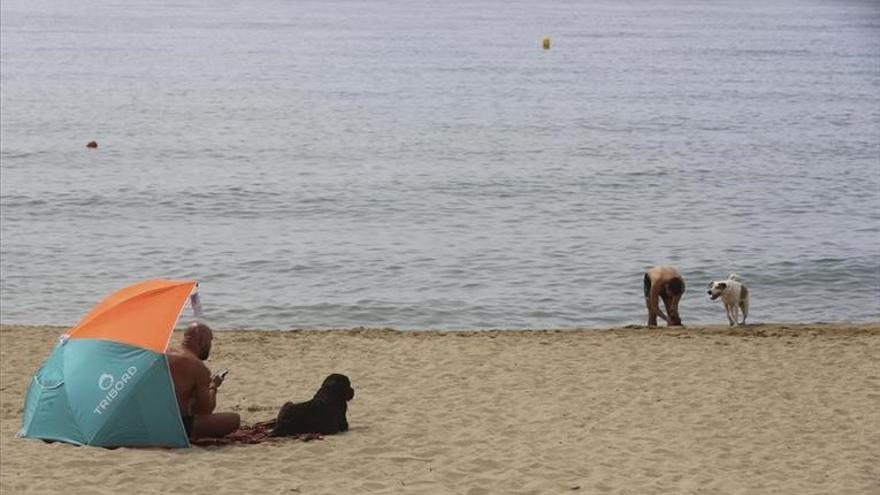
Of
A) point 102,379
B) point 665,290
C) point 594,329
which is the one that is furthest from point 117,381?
point 594,329

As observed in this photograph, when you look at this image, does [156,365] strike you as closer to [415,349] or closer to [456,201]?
[415,349]

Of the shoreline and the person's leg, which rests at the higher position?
the person's leg

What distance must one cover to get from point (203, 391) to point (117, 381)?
2.32 feet

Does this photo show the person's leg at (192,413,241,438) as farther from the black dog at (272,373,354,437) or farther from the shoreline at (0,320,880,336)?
the shoreline at (0,320,880,336)

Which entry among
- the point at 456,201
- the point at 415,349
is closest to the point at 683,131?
the point at 456,201

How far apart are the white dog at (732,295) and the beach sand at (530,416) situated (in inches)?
17.5

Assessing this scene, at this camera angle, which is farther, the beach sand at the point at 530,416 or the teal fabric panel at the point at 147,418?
the teal fabric panel at the point at 147,418

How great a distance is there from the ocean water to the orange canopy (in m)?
8.63

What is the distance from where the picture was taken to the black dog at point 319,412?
11227 mm

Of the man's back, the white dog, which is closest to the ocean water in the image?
the white dog

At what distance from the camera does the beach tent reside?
1062cm

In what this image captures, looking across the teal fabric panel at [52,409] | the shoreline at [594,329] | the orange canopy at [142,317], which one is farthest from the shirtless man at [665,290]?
the teal fabric panel at [52,409]

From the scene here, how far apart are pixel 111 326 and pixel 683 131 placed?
112 ft

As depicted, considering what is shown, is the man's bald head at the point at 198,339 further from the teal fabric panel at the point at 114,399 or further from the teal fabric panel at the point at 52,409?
the teal fabric panel at the point at 52,409
